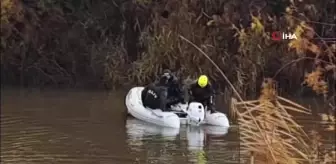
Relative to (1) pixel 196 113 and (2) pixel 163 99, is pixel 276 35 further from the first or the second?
(1) pixel 196 113

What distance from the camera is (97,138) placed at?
13531 millimetres

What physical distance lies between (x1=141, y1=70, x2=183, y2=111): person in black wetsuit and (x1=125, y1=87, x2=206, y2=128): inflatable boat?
4.6 inches

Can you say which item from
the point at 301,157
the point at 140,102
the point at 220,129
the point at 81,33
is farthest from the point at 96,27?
the point at 301,157

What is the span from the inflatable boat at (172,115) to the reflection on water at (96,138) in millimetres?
163

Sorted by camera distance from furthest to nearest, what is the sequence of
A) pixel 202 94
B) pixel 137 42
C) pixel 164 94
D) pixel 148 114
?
pixel 137 42 < pixel 148 114 < pixel 202 94 < pixel 164 94

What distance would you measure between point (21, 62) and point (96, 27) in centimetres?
250

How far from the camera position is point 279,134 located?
19.7ft

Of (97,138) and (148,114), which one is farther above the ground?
(148,114)

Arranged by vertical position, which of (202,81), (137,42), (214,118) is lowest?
(214,118)

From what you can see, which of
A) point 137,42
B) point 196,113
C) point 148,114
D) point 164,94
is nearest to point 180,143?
point 196,113

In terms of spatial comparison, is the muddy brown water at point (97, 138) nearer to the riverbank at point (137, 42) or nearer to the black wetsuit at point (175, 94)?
the black wetsuit at point (175, 94)

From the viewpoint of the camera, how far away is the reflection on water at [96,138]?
11.6 metres

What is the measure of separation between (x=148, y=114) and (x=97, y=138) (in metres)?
2.19

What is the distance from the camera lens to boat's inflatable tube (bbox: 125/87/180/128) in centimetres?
1480
